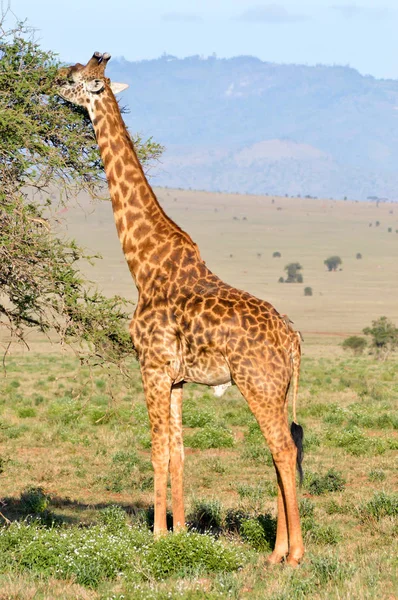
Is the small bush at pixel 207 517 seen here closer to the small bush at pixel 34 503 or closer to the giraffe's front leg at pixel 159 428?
the giraffe's front leg at pixel 159 428

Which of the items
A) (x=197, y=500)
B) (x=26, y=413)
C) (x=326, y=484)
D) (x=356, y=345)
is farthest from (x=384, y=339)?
(x=197, y=500)

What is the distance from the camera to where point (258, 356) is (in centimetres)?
905

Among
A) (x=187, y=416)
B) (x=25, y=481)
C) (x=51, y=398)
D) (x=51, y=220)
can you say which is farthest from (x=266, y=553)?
(x=51, y=398)

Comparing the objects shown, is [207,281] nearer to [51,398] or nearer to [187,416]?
[187,416]

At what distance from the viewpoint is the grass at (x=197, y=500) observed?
27.5 ft

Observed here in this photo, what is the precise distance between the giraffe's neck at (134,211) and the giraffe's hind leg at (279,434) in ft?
5.05

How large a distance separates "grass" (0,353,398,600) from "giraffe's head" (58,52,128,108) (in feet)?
10.2

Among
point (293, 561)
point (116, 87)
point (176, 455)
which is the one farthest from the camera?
point (116, 87)

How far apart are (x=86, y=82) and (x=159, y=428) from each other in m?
3.87

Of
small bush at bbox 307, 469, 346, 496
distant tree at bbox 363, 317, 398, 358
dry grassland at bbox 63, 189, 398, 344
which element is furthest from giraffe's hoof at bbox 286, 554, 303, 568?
dry grassland at bbox 63, 189, 398, 344

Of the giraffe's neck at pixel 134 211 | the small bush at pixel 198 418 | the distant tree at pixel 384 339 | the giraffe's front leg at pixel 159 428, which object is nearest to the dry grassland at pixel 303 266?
the distant tree at pixel 384 339

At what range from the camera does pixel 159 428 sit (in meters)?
9.66

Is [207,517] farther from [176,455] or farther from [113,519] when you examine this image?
[176,455]

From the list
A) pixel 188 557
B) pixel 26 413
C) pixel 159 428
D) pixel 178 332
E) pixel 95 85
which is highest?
pixel 95 85
